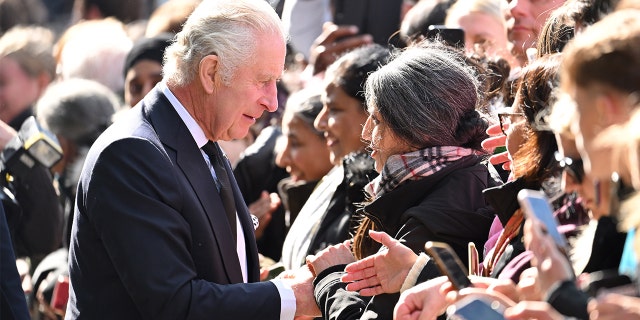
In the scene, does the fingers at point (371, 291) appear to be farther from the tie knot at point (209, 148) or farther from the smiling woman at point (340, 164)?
the smiling woman at point (340, 164)

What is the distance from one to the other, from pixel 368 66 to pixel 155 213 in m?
1.89

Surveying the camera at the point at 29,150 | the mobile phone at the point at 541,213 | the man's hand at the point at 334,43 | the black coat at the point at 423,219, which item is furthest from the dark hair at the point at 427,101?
the man's hand at the point at 334,43

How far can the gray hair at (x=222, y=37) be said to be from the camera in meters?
3.75

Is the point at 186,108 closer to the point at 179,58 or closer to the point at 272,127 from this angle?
the point at 179,58

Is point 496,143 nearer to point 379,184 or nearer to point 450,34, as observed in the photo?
point 379,184

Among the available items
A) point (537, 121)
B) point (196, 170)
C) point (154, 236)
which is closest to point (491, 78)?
point (537, 121)

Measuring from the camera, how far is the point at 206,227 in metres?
3.61

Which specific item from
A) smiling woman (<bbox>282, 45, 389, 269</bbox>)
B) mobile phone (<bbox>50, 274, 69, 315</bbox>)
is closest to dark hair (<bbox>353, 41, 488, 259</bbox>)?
smiling woman (<bbox>282, 45, 389, 269</bbox>)

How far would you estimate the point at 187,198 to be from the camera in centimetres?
358

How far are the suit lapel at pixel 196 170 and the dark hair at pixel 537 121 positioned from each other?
0.99 metres

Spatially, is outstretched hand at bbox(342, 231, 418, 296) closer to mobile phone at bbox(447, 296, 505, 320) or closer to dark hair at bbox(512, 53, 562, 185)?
dark hair at bbox(512, 53, 562, 185)

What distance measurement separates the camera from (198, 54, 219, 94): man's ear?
374cm

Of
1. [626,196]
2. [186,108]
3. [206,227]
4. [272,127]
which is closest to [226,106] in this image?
[186,108]

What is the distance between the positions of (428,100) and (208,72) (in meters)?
0.79
